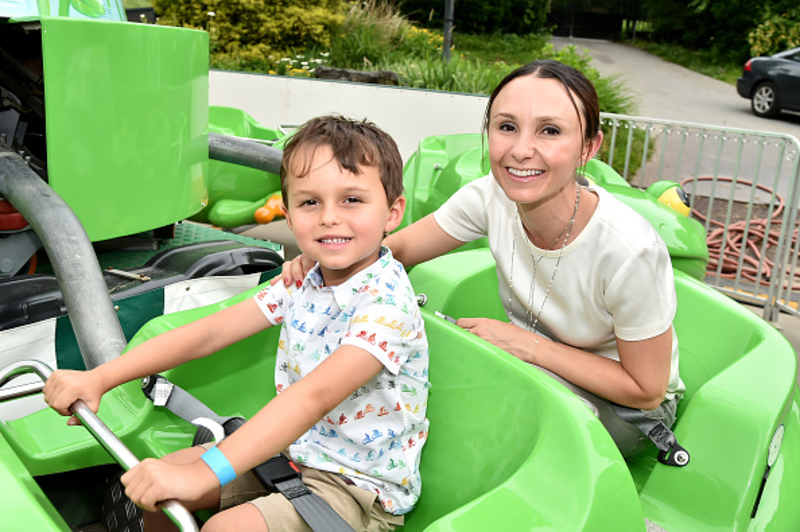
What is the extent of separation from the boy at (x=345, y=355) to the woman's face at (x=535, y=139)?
220 mm

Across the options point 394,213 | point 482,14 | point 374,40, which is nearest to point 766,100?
point 374,40

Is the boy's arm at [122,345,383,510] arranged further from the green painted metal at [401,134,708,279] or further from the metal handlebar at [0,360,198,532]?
the green painted metal at [401,134,708,279]

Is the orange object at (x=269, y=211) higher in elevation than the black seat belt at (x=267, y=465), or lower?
lower

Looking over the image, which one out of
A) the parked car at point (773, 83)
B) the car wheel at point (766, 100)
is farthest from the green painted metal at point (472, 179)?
the car wheel at point (766, 100)

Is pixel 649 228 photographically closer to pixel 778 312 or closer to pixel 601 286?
pixel 601 286

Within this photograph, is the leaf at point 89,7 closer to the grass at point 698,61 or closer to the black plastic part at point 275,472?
the black plastic part at point 275,472

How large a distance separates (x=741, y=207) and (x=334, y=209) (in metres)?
6.47

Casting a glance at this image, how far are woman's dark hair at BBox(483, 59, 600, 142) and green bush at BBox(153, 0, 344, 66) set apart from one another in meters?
8.19

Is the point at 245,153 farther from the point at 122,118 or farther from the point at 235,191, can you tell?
the point at 235,191

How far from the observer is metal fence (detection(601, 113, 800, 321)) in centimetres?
402

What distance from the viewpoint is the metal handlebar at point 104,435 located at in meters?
0.95

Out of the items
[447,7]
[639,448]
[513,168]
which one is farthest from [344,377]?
[447,7]

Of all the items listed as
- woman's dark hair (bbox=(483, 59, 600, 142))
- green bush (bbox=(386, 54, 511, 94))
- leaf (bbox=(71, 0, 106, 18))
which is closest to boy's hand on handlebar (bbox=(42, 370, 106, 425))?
woman's dark hair (bbox=(483, 59, 600, 142))

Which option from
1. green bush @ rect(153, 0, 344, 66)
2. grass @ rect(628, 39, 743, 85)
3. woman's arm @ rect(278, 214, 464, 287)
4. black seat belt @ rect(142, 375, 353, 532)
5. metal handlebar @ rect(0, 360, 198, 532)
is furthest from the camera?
grass @ rect(628, 39, 743, 85)
